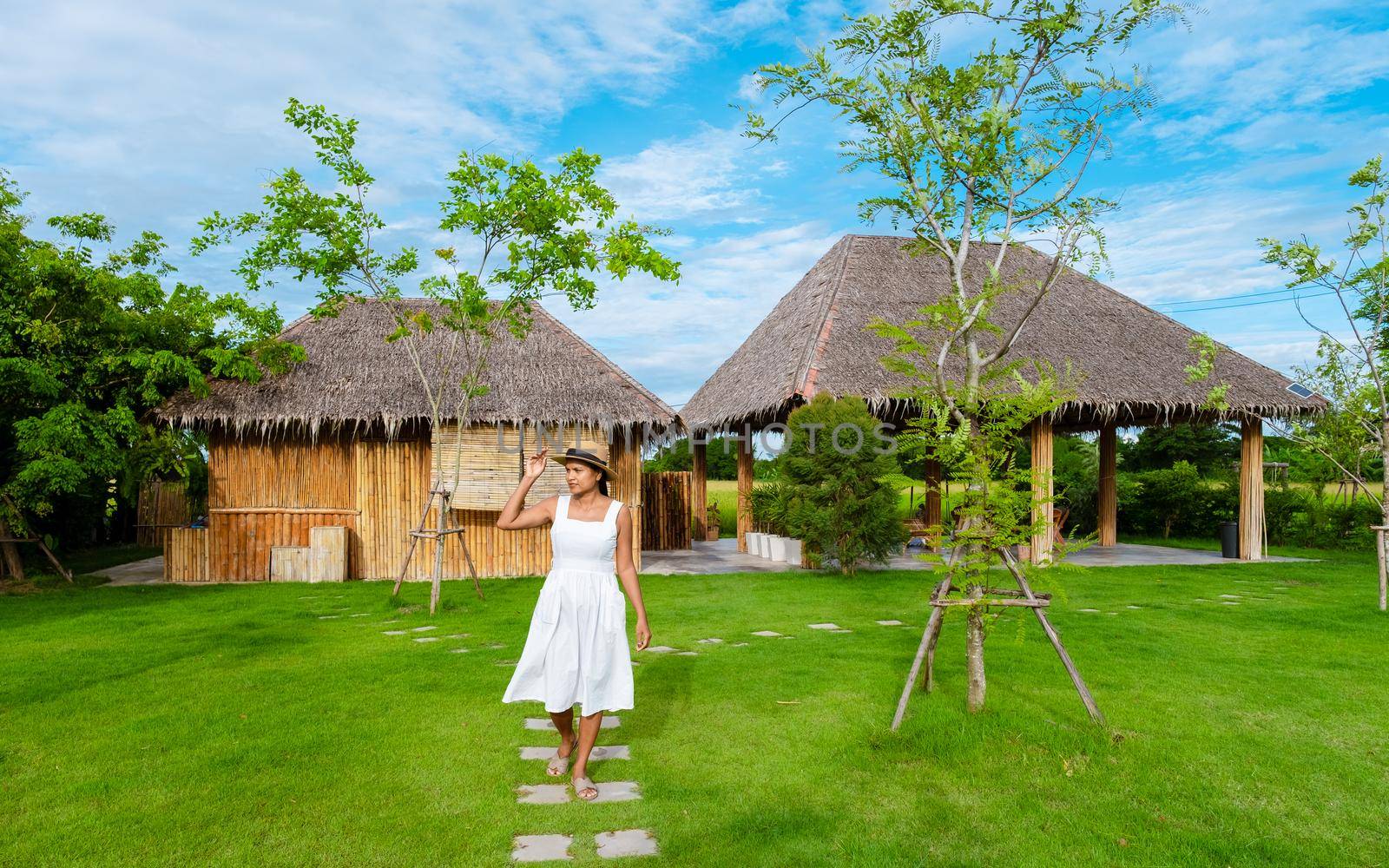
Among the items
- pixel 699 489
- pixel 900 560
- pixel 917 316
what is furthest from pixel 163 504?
pixel 917 316

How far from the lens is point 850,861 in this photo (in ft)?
10.6

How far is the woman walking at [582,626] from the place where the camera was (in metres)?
3.81

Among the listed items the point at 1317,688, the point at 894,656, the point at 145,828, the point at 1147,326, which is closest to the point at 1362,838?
the point at 1317,688

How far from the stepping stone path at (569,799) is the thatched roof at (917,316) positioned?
8.00m

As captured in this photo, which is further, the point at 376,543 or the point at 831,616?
the point at 376,543

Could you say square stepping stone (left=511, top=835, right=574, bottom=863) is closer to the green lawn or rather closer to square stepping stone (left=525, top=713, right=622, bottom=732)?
the green lawn

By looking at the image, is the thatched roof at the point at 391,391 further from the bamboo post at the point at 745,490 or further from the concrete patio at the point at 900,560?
the bamboo post at the point at 745,490

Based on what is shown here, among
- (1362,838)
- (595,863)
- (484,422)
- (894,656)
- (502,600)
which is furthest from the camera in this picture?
(484,422)

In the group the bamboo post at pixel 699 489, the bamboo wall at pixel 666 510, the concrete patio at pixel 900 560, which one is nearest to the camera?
the concrete patio at pixel 900 560

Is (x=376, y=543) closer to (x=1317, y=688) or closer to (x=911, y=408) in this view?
(x=911, y=408)

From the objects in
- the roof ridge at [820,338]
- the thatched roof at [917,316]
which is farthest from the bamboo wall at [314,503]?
the thatched roof at [917,316]

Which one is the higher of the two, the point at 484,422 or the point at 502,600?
the point at 484,422

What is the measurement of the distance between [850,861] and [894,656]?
3.44m

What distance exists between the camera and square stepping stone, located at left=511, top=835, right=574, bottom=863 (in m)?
3.21
